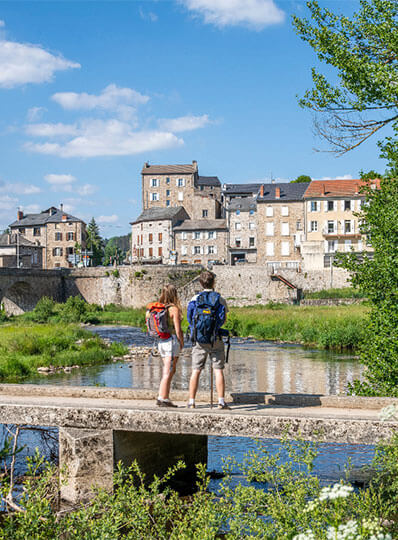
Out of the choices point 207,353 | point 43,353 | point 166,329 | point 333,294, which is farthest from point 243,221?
point 207,353

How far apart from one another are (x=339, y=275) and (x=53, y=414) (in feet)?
179

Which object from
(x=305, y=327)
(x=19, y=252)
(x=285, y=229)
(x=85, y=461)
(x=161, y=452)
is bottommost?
(x=305, y=327)

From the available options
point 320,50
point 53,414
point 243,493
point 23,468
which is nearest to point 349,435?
point 243,493

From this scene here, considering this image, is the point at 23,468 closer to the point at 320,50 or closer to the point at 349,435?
the point at 349,435

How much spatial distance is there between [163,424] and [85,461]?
1.05 m

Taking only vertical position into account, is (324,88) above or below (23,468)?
above

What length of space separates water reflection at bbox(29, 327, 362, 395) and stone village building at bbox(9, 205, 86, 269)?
209ft

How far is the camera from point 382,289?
36.0ft

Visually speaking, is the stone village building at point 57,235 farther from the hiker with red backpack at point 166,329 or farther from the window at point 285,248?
the hiker with red backpack at point 166,329

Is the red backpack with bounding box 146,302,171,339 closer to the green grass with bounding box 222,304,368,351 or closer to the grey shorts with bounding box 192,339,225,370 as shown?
the grey shorts with bounding box 192,339,225,370

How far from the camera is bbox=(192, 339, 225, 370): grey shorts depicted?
310 inches

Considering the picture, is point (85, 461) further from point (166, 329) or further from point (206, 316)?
point (206, 316)

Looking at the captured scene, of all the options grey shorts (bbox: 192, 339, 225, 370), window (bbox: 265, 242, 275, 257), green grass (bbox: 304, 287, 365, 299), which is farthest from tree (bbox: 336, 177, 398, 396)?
window (bbox: 265, 242, 275, 257)

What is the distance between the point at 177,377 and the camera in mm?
22953
